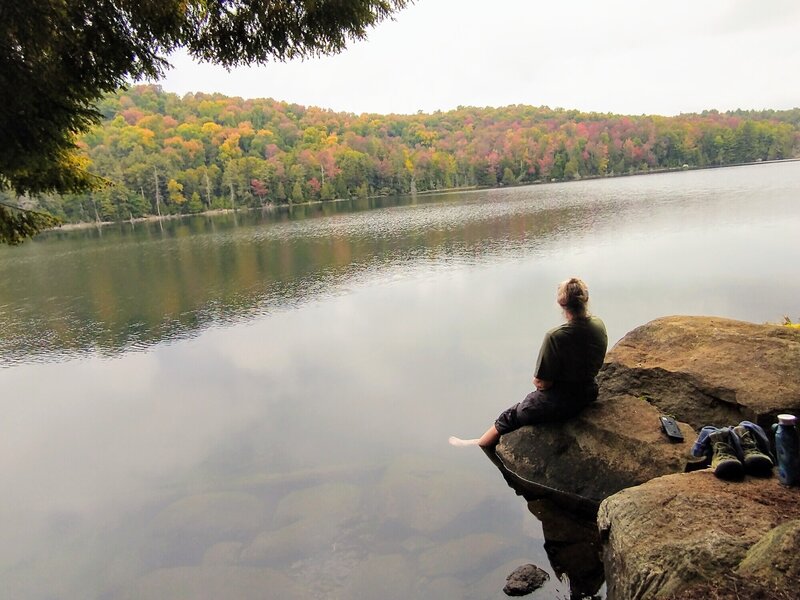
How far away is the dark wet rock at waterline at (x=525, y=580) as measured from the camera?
5.04 metres

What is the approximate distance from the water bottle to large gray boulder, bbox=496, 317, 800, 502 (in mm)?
1272

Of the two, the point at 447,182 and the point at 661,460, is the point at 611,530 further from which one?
the point at 447,182

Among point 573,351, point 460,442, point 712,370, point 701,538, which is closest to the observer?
point 701,538

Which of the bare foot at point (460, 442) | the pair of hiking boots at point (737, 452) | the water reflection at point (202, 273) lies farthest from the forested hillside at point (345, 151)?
the pair of hiking boots at point (737, 452)

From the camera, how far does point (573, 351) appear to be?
6.16 meters

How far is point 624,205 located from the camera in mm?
46125

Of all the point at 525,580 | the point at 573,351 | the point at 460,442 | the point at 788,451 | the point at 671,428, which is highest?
the point at 573,351

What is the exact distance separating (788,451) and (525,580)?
264 cm

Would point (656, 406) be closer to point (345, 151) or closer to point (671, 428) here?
point (671, 428)

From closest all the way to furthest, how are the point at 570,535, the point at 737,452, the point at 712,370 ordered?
the point at 737,452, the point at 570,535, the point at 712,370

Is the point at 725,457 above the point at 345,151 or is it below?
below

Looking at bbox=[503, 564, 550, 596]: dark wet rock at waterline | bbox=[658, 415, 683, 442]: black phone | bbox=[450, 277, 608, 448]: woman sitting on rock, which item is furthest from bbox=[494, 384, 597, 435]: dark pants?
bbox=[503, 564, 550, 596]: dark wet rock at waterline

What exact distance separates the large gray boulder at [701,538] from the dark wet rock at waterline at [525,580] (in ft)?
2.21

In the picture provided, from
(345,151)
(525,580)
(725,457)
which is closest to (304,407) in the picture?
(525,580)
